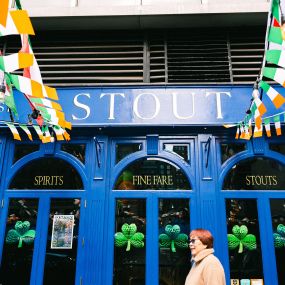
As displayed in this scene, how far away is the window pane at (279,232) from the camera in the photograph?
16.9 feet

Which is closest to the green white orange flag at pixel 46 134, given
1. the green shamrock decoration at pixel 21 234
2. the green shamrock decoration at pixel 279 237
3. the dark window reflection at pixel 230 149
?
the green shamrock decoration at pixel 21 234

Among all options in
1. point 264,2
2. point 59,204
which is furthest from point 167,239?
point 264,2

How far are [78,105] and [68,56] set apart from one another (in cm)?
138

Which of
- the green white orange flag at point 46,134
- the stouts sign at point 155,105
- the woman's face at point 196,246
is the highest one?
the stouts sign at point 155,105

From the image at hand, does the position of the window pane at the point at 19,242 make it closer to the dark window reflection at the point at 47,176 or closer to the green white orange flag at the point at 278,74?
the dark window reflection at the point at 47,176

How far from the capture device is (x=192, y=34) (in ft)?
21.5

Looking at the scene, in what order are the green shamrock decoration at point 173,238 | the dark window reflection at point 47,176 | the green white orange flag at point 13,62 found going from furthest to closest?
the dark window reflection at point 47,176 < the green shamrock decoration at point 173,238 < the green white orange flag at point 13,62

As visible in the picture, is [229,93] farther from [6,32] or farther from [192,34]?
[6,32]

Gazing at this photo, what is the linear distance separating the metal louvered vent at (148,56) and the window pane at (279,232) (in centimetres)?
245

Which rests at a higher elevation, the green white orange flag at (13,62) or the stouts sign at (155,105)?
the stouts sign at (155,105)

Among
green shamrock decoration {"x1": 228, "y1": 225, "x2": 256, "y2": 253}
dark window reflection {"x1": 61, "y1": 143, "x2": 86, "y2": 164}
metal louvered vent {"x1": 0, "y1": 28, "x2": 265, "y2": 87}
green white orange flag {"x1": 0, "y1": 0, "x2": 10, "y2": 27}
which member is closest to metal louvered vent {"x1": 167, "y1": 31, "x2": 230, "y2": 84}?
metal louvered vent {"x1": 0, "y1": 28, "x2": 265, "y2": 87}

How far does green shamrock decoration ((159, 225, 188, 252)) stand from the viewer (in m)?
5.30

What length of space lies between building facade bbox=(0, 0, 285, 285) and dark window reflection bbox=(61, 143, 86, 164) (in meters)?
0.02

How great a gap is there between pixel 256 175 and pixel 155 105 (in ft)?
7.43
